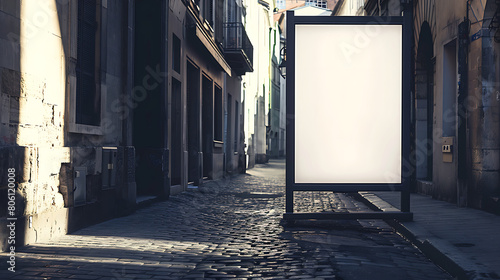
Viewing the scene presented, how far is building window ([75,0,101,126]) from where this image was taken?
7176 millimetres

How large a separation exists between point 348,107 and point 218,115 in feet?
37.2

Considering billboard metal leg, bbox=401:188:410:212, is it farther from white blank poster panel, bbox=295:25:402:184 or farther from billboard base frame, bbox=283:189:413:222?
white blank poster panel, bbox=295:25:402:184

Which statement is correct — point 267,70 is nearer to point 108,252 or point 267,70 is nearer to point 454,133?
point 454,133

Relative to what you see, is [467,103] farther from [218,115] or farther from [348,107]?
[218,115]

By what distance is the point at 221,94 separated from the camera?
62.7 ft

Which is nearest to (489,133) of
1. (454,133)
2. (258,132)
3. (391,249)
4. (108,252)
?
(454,133)

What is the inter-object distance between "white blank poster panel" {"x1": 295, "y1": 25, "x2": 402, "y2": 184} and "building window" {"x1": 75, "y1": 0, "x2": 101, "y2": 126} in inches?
105

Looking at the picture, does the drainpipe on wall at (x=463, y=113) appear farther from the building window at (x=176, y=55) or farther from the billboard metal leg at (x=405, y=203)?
the building window at (x=176, y=55)

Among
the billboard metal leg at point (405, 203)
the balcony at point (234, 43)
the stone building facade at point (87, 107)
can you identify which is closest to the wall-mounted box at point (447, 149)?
the billboard metal leg at point (405, 203)

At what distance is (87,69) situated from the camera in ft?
24.3

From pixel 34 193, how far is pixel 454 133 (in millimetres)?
7401

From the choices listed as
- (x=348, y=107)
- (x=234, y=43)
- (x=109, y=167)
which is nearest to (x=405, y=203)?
(x=348, y=107)

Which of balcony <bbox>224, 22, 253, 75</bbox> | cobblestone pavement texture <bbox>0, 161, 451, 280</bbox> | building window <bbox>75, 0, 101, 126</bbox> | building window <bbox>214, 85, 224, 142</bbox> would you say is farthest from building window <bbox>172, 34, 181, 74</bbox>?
balcony <bbox>224, 22, 253, 75</bbox>

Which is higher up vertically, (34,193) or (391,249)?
(34,193)
